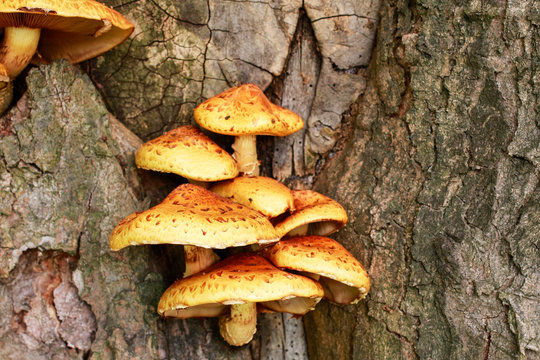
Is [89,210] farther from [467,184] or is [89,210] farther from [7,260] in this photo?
[467,184]

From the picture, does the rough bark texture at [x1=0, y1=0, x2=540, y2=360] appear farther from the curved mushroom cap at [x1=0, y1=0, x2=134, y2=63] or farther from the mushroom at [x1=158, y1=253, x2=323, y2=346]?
the mushroom at [x1=158, y1=253, x2=323, y2=346]

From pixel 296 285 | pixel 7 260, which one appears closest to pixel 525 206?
pixel 296 285

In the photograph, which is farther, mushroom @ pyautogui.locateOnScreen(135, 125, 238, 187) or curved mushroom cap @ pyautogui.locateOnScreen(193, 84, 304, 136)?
curved mushroom cap @ pyautogui.locateOnScreen(193, 84, 304, 136)

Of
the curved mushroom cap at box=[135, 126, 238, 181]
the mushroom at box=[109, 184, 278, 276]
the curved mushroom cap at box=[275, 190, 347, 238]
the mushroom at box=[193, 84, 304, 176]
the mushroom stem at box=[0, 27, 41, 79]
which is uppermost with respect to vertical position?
the mushroom stem at box=[0, 27, 41, 79]

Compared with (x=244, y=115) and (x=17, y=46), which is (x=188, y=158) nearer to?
(x=244, y=115)

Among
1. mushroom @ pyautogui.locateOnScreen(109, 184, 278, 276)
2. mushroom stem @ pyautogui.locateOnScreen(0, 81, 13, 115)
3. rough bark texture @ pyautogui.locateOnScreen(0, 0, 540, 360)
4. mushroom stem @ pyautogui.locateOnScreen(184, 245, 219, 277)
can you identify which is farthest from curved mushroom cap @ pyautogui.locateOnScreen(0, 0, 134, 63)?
mushroom stem @ pyautogui.locateOnScreen(184, 245, 219, 277)

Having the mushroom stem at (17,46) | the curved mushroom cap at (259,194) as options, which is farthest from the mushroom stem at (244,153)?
the mushroom stem at (17,46)

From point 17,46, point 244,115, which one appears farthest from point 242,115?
point 17,46
